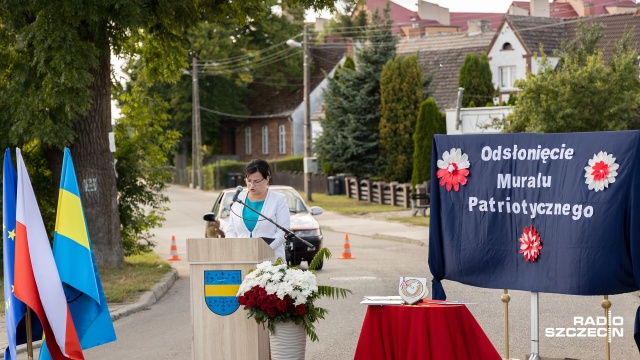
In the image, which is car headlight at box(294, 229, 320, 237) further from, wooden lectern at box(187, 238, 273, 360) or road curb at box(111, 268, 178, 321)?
wooden lectern at box(187, 238, 273, 360)

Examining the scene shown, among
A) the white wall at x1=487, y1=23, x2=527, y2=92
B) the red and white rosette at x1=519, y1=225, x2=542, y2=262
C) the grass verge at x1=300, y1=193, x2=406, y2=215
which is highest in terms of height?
the white wall at x1=487, y1=23, x2=527, y2=92

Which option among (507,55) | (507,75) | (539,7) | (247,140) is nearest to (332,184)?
(507,75)

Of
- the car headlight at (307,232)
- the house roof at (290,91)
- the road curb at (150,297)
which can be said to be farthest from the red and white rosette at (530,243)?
the house roof at (290,91)

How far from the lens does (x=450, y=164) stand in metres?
8.73

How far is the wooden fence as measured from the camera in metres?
39.2

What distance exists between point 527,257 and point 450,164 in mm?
1042

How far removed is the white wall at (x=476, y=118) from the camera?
112ft

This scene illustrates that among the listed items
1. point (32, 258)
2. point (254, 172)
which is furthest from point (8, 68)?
point (32, 258)

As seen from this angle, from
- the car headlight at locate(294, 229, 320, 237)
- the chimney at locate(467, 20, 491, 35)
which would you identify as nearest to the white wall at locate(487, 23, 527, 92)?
the chimney at locate(467, 20, 491, 35)

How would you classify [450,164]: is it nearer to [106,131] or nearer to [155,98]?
[106,131]

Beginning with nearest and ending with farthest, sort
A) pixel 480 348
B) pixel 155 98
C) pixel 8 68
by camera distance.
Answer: pixel 480 348 < pixel 8 68 < pixel 155 98

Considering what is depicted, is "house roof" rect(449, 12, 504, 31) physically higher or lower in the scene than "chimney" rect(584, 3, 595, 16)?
higher

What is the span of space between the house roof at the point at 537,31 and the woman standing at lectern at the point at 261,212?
44.3 m

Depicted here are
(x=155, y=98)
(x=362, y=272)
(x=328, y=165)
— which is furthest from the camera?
(x=328, y=165)
